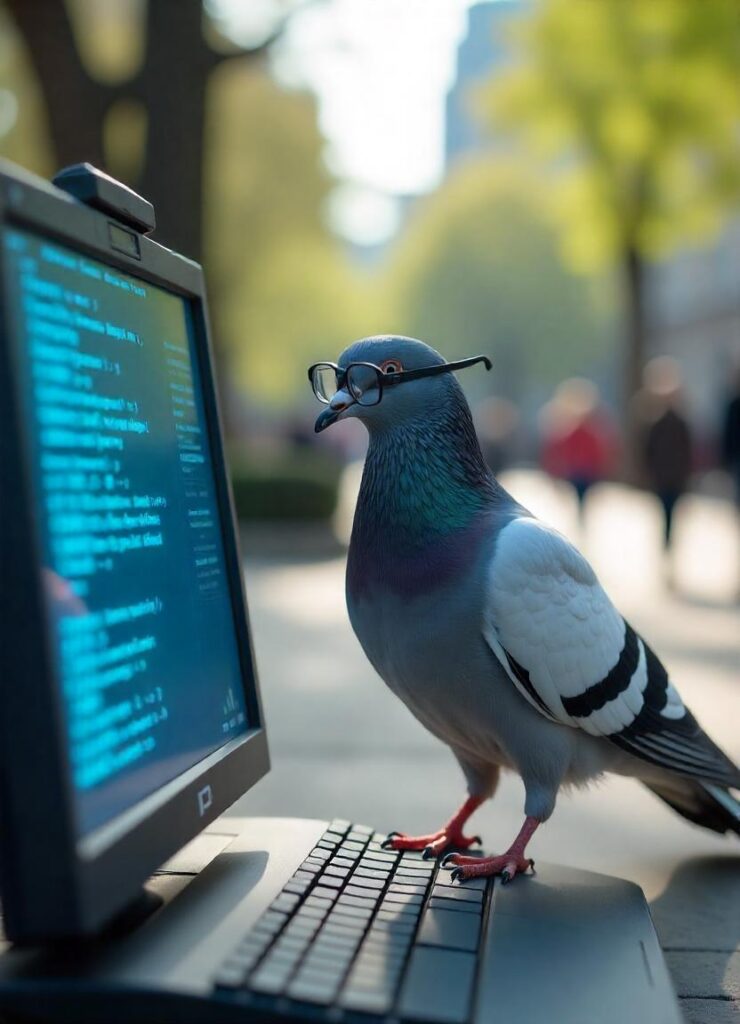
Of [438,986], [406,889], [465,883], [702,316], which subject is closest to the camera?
[438,986]

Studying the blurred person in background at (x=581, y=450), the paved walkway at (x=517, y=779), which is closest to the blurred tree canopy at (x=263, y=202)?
the blurred person in background at (x=581, y=450)

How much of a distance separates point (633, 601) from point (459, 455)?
6396 millimetres

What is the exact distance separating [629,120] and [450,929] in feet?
67.0

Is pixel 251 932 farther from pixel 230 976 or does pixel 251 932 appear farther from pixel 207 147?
pixel 207 147

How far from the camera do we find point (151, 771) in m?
1.30

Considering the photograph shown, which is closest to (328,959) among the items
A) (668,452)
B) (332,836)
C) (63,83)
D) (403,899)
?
(403,899)

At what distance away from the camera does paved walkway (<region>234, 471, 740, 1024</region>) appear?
193cm

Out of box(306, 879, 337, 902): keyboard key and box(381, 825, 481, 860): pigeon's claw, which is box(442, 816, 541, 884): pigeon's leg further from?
box(306, 879, 337, 902): keyboard key

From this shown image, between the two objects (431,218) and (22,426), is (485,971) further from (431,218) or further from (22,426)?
(431,218)

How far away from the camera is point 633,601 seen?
26.1ft

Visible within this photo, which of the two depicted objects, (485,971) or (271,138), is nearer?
(485,971)

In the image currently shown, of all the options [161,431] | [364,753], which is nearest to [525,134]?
[364,753]

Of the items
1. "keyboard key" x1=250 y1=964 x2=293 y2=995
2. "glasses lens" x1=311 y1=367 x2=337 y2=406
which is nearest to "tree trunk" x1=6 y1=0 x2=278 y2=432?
"glasses lens" x1=311 y1=367 x2=337 y2=406

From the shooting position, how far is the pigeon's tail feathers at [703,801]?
6.78 ft
